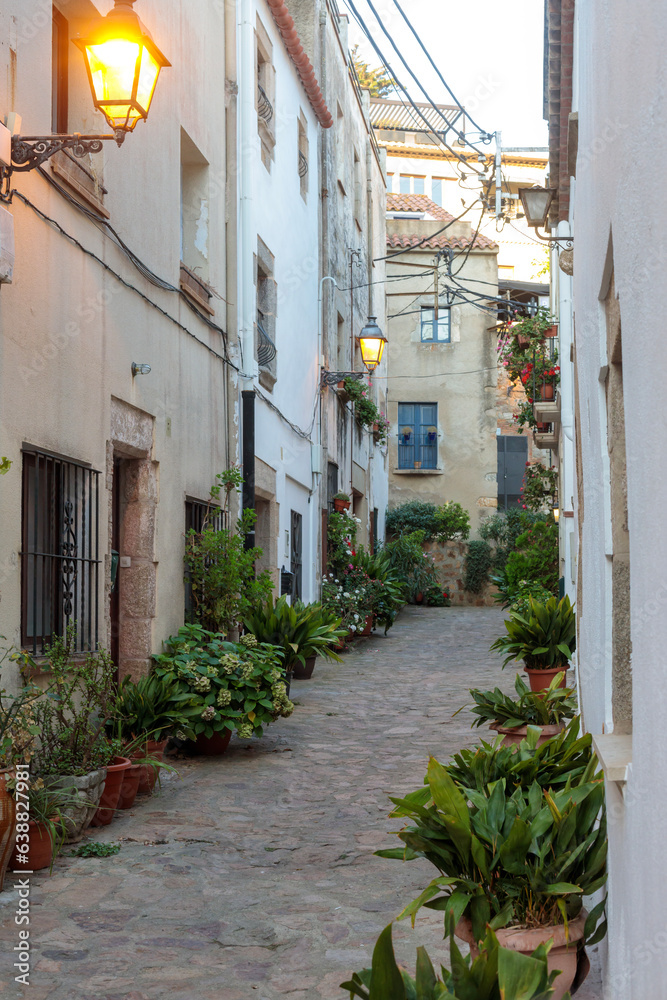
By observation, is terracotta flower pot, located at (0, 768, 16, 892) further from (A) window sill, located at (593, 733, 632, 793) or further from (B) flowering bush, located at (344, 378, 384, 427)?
(B) flowering bush, located at (344, 378, 384, 427)

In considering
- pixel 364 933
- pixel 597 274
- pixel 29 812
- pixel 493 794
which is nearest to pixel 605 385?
pixel 597 274

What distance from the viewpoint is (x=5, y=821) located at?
4.23 metres

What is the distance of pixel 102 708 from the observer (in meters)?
6.03

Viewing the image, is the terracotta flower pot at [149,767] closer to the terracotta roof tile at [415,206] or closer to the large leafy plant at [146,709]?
the large leafy plant at [146,709]

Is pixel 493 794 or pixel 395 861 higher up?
pixel 493 794

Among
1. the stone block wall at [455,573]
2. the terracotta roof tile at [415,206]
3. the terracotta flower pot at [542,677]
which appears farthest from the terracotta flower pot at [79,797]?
the terracotta roof tile at [415,206]

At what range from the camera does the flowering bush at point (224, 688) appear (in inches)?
275

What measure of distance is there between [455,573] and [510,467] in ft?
9.64

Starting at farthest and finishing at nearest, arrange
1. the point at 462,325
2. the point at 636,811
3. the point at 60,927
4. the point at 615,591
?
the point at 462,325, the point at 60,927, the point at 615,591, the point at 636,811

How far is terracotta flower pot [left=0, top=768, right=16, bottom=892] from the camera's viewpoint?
13.8 ft

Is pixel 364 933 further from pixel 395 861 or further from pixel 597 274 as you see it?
pixel 597 274

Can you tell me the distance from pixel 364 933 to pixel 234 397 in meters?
6.44

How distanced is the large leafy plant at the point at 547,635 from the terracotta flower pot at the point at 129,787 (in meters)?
3.76

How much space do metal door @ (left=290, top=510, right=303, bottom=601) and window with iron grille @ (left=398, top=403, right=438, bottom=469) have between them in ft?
35.0
